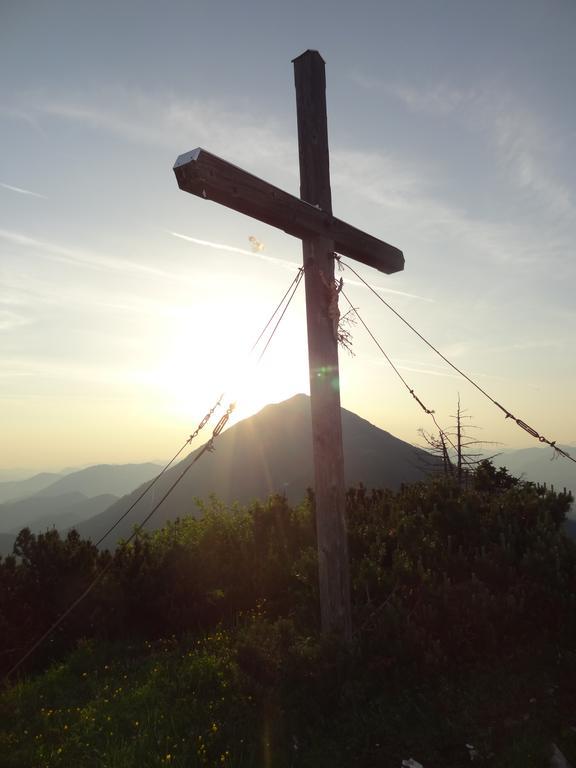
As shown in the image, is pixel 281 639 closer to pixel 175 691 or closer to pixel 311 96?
pixel 175 691

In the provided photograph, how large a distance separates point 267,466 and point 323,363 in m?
154

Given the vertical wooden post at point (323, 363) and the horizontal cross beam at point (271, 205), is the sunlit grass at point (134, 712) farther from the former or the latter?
the horizontal cross beam at point (271, 205)

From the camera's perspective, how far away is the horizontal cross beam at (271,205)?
466 centimetres

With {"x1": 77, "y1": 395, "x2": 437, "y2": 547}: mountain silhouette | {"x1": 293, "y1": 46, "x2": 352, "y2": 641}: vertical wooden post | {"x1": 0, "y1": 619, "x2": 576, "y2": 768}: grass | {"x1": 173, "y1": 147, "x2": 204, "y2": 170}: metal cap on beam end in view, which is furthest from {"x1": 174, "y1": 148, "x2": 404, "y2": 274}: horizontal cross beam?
{"x1": 77, "y1": 395, "x2": 437, "y2": 547}: mountain silhouette

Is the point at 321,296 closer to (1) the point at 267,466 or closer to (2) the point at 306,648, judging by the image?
(2) the point at 306,648

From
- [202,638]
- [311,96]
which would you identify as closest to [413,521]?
[202,638]

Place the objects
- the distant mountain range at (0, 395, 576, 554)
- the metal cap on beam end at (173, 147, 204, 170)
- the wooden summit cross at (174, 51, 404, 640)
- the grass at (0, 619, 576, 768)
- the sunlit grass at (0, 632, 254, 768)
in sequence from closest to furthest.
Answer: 1. the metal cap on beam end at (173, 147, 204, 170)
2. the grass at (0, 619, 576, 768)
3. the sunlit grass at (0, 632, 254, 768)
4. the wooden summit cross at (174, 51, 404, 640)
5. the distant mountain range at (0, 395, 576, 554)

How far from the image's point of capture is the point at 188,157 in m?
4.60

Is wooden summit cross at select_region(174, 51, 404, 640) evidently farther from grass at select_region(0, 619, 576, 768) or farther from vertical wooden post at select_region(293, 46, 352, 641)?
grass at select_region(0, 619, 576, 768)

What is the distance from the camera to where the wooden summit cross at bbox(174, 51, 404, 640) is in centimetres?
581

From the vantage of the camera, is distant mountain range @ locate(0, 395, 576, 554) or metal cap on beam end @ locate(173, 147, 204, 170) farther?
distant mountain range @ locate(0, 395, 576, 554)

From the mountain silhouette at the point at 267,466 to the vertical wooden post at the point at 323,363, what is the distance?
110 meters

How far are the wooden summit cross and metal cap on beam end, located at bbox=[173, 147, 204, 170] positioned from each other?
759 mm

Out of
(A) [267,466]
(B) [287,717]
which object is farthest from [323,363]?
(A) [267,466]
